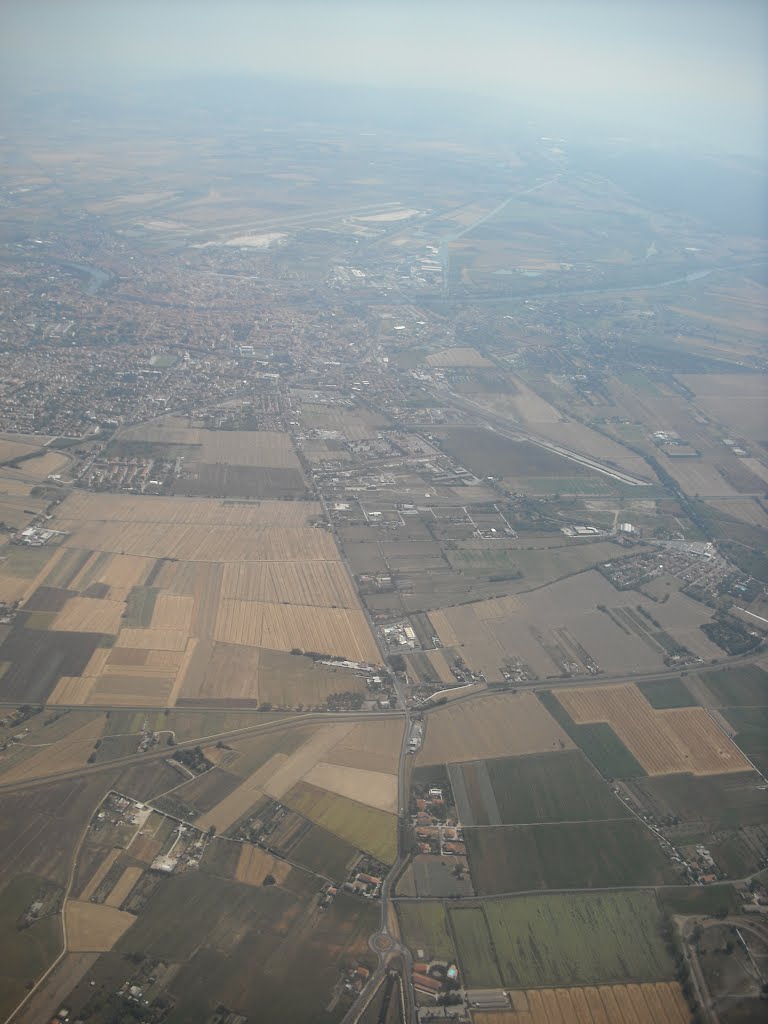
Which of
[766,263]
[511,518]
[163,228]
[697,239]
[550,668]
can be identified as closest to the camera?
[550,668]

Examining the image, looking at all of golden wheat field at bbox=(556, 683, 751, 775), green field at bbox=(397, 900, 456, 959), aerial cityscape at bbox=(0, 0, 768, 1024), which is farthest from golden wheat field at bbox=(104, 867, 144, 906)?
golden wheat field at bbox=(556, 683, 751, 775)

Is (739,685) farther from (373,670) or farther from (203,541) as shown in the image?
(203,541)

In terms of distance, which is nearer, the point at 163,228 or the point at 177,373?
the point at 177,373

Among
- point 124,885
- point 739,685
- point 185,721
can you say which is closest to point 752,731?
point 739,685

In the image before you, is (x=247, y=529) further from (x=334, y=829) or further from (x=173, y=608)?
(x=334, y=829)

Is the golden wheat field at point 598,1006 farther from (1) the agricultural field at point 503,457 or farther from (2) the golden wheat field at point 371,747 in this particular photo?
(1) the agricultural field at point 503,457

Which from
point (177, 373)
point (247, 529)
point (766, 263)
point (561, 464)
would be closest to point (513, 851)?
point (247, 529)

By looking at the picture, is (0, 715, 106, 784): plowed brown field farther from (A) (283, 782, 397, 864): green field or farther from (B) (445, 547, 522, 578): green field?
(B) (445, 547, 522, 578): green field

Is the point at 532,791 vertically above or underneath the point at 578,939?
underneath
